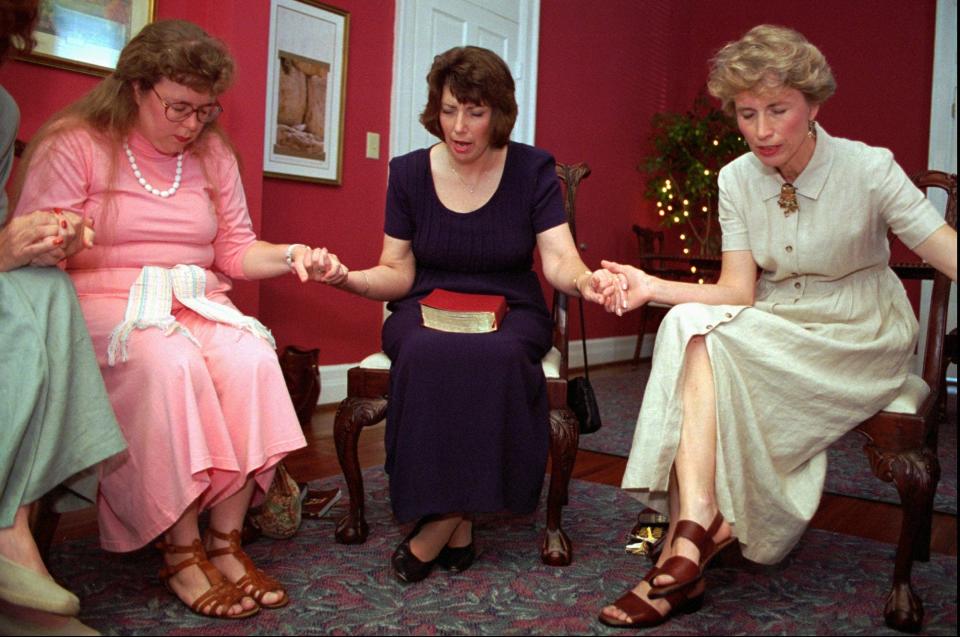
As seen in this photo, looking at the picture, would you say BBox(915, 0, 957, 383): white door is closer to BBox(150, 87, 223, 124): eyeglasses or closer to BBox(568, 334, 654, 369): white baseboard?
BBox(568, 334, 654, 369): white baseboard

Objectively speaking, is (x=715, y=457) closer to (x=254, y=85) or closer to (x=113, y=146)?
(x=113, y=146)

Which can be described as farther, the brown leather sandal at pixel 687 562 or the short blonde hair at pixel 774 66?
the short blonde hair at pixel 774 66

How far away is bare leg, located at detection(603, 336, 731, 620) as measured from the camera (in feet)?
5.26

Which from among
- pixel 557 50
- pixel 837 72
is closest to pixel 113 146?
pixel 557 50

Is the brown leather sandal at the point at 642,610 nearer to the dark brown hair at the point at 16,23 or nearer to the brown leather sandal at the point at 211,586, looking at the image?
the brown leather sandal at the point at 211,586

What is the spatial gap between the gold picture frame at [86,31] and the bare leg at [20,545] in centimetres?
164

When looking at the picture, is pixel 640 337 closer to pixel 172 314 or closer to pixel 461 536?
pixel 461 536

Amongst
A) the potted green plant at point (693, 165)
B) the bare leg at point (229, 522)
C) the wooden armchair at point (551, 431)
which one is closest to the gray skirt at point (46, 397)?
the bare leg at point (229, 522)

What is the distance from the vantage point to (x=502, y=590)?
1.77 metres

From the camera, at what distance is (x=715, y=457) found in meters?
1.66

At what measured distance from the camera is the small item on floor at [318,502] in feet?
7.37

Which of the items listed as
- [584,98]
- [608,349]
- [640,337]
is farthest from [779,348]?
[608,349]

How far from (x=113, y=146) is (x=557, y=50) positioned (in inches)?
150

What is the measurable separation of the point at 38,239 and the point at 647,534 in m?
1.49
